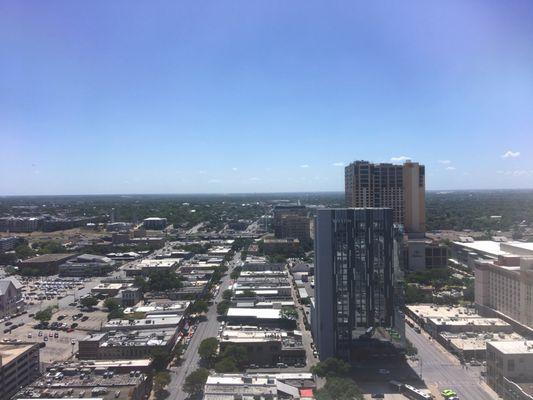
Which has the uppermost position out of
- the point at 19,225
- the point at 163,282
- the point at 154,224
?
the point at 19,225

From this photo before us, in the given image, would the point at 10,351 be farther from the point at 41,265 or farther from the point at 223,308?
the point at 41,265

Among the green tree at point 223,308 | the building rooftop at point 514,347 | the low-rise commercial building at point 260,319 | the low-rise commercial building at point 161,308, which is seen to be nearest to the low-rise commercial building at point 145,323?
the low-rise commercial building at point 161,308

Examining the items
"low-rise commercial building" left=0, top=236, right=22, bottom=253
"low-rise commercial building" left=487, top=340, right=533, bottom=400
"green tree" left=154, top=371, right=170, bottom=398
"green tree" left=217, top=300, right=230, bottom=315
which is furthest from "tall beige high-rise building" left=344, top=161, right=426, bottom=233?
"low-rise commercial building" left=0, top=236, right=22, bottom=253

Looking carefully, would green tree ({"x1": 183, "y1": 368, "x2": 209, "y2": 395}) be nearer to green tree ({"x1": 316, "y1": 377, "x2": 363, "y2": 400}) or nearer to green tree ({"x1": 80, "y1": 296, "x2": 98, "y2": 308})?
green tree ({"x1": 316, "y1": 377, "x2": 363, "y2": 400})

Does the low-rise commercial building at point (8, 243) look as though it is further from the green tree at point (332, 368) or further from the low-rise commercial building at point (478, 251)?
the low-rise commercial building at point (478, 251)

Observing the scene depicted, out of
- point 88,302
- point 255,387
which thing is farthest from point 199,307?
point 255,387
